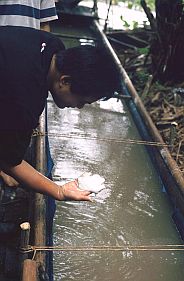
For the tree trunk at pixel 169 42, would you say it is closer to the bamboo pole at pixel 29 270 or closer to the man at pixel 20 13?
the man at pixel 20 13

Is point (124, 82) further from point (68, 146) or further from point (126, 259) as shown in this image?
point (126, 259)

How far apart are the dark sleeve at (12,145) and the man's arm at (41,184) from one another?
0.11 meters

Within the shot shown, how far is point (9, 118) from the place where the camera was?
6.34 feet

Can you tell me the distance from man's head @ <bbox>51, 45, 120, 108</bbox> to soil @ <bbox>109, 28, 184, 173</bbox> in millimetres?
2282

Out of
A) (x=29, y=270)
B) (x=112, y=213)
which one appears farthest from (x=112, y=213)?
(x=29, y=270)

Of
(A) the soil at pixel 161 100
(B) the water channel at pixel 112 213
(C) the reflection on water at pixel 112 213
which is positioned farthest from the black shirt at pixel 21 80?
(A) the soil at pixel 161 100

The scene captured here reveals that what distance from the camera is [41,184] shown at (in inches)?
91.3

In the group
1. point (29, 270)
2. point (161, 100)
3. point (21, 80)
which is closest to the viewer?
point (21, 80)

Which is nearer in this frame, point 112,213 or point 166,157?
point 112,213

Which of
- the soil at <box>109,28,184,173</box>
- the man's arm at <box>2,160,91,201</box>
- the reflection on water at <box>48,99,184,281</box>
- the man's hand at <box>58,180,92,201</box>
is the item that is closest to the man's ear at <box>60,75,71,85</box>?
the man's arm at <box>2,160,91,201</box>

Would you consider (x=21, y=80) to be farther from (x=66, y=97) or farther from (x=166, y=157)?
(x=166, y=157)

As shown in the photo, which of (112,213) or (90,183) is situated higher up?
(90,183)

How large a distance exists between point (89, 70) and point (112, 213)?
6.65 ft

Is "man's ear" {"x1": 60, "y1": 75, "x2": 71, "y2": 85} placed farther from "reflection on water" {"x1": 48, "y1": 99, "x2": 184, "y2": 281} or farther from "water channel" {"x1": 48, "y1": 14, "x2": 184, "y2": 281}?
"reflection on water" {"x1": 48, "y1": 99, "x2": 184, "y2": 281}
